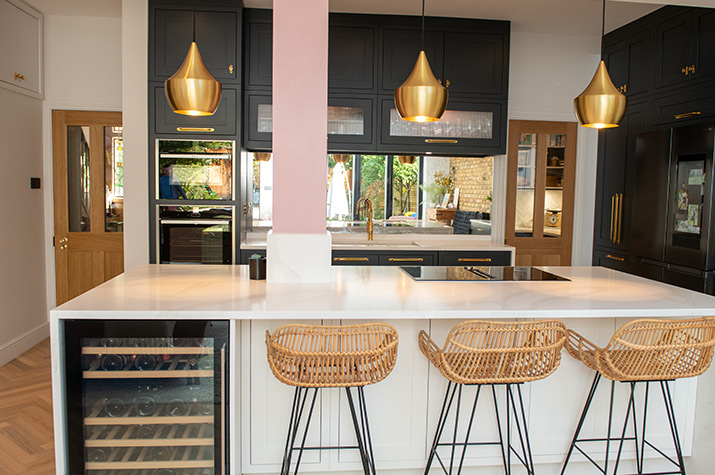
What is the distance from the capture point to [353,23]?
14.8 feet

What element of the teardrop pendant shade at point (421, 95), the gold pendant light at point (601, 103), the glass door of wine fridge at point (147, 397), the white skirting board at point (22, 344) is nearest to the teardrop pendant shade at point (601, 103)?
the gold pendant light at point (601, 103)

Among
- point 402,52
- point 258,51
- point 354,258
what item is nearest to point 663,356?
point 354,258

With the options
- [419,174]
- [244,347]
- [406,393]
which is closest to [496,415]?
[406,393]

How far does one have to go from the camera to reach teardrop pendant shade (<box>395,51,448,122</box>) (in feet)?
8.11

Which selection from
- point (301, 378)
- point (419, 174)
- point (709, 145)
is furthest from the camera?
point (419, 174)

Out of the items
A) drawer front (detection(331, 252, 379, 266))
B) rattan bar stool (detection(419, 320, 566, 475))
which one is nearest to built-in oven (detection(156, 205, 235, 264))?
drawer front (detection(331, 252, 379, 266))

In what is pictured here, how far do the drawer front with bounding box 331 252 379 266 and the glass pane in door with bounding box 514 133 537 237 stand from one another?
1551mm

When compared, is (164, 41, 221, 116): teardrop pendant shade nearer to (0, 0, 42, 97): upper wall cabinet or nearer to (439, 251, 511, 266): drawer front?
(0, 0, 42, 97): upper wall cabinet

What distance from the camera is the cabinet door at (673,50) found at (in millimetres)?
3840

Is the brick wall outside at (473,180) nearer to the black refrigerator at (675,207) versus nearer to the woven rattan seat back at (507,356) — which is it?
the black refrigerator at (675,207)

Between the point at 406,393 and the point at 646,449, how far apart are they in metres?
1.27

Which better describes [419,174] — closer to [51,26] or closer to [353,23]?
[353,23]

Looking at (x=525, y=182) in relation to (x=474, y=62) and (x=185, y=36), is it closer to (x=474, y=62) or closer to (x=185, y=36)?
(x=474, y=62)

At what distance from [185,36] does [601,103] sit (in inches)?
123
